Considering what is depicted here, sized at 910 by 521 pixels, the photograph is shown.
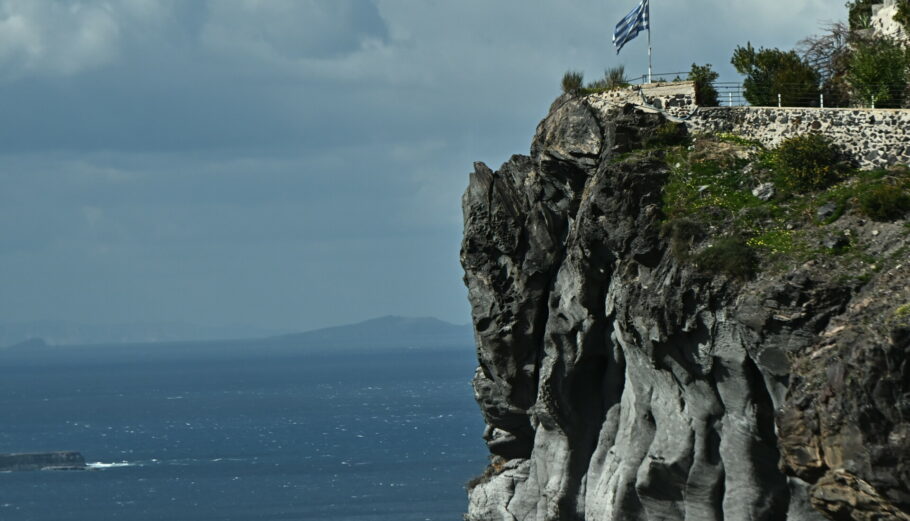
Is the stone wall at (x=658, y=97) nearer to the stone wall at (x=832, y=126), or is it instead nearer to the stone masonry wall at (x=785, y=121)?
the stone masonry wall at (x=785, y=121)

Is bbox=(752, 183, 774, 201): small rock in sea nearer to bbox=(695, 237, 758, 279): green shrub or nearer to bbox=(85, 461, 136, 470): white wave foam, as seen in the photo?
bbox=(695, 237, 758, 279): green shrub

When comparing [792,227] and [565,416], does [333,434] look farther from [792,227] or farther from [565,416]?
[792,227]

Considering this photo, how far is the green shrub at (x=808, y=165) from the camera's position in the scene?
52375 millimetres

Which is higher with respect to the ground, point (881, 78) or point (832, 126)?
point (881, 78)

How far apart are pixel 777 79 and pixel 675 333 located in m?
15.9

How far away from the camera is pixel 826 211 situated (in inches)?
1967

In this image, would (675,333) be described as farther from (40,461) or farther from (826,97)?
(40,461)

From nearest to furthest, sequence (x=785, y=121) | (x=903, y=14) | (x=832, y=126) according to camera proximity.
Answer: (x=832, y=126), (x=785, y=121), (x=903, y=14)

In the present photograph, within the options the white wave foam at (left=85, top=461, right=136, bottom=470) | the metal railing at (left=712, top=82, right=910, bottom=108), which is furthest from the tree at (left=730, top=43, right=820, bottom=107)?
the white wave foam at (left=85, top=461, right=136, bottom=470)

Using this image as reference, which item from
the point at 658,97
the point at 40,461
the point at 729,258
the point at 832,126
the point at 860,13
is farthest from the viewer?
the point at 40,461

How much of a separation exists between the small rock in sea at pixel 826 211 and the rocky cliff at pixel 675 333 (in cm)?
21

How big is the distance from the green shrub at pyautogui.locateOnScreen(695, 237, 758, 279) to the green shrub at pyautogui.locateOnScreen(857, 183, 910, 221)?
379cm

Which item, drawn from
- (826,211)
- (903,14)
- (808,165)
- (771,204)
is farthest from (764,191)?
(903,14)

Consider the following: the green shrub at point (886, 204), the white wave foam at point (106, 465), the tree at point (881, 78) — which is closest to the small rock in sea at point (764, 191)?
the green shrub at point (886, 204)
